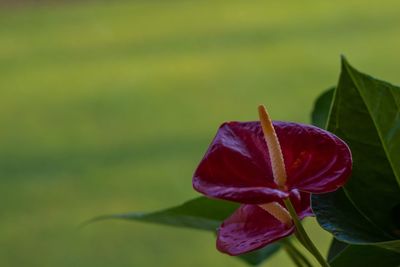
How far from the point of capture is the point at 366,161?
38cm

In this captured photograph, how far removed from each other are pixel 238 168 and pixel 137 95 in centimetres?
335

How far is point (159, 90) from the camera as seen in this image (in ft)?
12.3

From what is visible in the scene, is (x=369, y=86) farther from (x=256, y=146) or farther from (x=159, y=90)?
(x=159, y=90)

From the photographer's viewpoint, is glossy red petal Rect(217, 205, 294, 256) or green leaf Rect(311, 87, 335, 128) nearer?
glossy red petal Rect(217, 205, 294, 256)

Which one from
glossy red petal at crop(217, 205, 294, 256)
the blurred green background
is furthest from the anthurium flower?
the blurred green background

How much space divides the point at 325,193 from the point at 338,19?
14.7ft

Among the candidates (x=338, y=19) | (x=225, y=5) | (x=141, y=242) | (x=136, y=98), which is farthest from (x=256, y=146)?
(x=225, y=5)

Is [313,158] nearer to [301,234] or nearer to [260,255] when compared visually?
[301,234]

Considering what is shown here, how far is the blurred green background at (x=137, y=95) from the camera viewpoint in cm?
246

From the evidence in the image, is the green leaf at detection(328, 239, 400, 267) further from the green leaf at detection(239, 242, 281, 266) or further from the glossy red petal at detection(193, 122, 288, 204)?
the green leaf at detection(239, 242, 281, 266)

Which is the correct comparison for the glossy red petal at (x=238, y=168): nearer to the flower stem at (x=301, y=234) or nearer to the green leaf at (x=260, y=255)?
the flower stem at (x=301, y=234)

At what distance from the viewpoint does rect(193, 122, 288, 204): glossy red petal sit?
0.33 m

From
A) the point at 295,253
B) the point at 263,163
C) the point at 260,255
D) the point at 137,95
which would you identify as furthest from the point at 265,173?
the point at 137,95

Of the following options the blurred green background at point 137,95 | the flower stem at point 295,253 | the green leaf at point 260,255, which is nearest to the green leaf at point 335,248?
the flower stem at point 295,253
